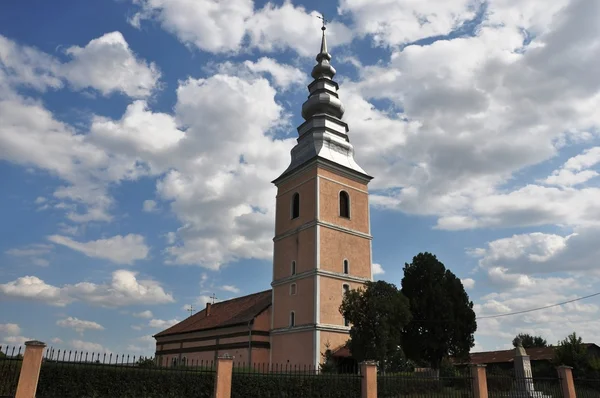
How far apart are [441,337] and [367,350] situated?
32.3 ft

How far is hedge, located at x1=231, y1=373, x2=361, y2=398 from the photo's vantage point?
15016mm

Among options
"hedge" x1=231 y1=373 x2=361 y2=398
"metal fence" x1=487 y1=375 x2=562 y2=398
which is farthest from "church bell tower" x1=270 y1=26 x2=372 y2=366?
"hedge" x1=231 y1=373 x2=361 y2=398

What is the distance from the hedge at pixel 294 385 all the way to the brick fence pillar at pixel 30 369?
532cm

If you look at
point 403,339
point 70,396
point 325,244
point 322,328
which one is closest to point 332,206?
point 325,244

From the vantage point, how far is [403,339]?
31.5 m

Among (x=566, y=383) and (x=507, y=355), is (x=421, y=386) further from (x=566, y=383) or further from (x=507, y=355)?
(x=507, y=355)

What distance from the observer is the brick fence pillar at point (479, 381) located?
17.5m

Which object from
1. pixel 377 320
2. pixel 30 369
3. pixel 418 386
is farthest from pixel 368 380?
pixel 30 369

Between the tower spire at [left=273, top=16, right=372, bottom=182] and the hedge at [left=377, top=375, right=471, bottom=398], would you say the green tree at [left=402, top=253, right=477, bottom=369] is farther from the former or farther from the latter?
the hedge at [left=377, top=375, right=471, bottom=398]

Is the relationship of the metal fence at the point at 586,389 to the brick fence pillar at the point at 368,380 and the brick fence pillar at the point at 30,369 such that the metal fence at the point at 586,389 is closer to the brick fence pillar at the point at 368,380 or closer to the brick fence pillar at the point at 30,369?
the brick fence pillar at the point at 368,380

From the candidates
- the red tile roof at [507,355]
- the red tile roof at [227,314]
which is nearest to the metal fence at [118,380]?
the red tile roof at [227,314]

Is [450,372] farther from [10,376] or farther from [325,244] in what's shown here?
[10,376]

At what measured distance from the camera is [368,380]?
625 inches

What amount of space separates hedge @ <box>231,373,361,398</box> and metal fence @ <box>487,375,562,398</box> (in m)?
6.22
